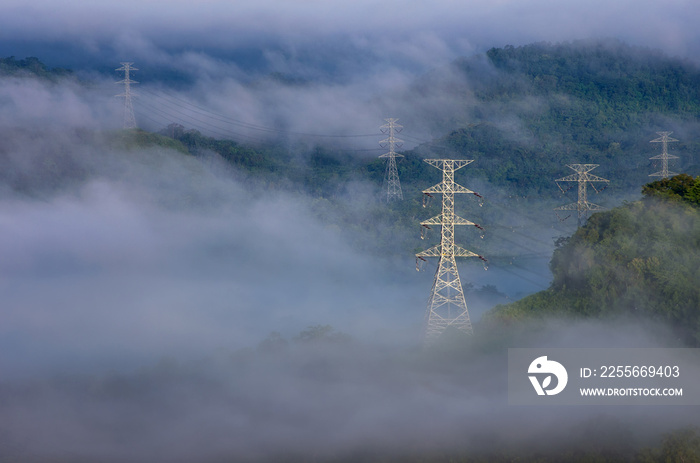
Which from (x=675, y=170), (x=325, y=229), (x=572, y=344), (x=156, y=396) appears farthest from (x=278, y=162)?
(x=572, y=344)

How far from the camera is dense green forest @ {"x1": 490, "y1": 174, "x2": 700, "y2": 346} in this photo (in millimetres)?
41094

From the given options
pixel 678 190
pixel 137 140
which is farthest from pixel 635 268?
pixel 137 140

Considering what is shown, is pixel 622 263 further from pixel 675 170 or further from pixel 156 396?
pixel 675 170

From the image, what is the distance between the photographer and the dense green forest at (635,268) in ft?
135

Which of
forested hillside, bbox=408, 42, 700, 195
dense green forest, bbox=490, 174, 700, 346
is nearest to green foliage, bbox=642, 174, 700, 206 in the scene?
dense green forest, bbox=490, 174, 700, 346

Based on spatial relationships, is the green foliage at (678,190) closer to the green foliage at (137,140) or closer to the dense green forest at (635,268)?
the dense green forest at (635,268)

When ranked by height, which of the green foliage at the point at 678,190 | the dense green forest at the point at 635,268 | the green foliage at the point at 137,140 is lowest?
the dense green forest at the point at 635,268

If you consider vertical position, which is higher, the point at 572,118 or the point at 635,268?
the point at 572,118

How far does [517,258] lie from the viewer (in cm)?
9125

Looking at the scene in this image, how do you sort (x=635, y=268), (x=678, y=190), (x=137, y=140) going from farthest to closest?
(x=137, y=140), (x=678, y=190), (x=635, y=268)

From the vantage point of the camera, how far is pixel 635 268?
142 ft

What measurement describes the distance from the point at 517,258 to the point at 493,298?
1624cm

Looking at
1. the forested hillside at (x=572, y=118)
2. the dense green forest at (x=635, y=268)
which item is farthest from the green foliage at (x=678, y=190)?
the forested hillside at (x=572, y=118)

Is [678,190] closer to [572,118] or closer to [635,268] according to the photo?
[635,268]
